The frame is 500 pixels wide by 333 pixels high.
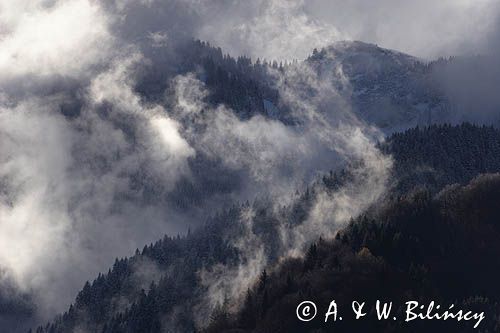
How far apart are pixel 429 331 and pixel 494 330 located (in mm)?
16218

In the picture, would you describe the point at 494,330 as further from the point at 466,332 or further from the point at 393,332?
the point at 393,332

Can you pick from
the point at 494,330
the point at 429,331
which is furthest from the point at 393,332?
the point at 494,330

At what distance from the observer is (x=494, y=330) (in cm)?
19662

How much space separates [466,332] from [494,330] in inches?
284

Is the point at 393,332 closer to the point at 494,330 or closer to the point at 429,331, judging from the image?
the point at 429,331

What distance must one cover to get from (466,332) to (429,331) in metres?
9.29

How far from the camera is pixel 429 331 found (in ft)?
655

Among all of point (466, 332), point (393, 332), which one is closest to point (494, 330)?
point (466, 332)

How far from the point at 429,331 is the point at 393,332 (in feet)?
30.6

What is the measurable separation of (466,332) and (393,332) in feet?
60.2

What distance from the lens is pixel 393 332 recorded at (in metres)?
200
